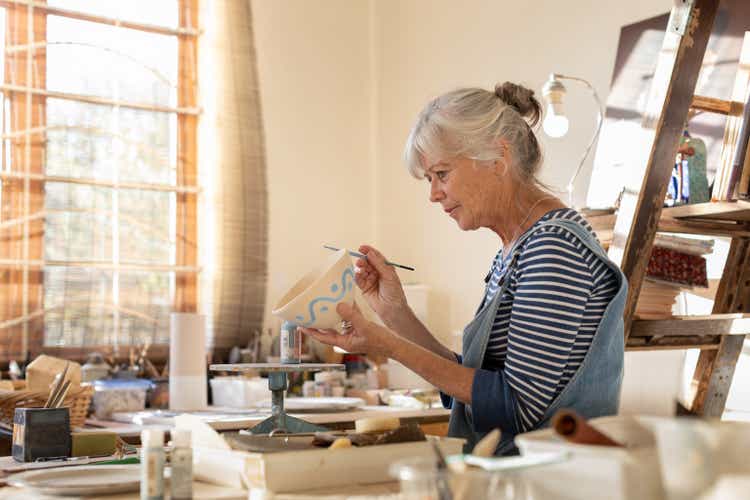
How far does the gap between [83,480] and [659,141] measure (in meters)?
1.73

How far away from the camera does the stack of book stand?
8.89 ft

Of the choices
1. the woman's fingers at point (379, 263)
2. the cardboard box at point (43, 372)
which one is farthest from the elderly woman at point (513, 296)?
the cardboard box at point (43, 372)

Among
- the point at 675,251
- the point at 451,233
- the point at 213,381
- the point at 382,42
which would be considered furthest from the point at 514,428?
the point at 382,42

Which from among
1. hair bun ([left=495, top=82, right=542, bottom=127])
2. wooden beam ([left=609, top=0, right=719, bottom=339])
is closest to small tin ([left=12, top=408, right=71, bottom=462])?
hair bun ([left=495, top=82, right=542, bottom=127])

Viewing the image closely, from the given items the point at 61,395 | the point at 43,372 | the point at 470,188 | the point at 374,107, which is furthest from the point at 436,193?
the point at 374,107

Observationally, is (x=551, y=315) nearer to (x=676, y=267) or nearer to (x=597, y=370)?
(x=597, y=370)

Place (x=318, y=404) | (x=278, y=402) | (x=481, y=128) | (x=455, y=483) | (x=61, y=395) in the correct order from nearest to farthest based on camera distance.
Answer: (x=455, y=483) < (x=481, y=128) < (x=278, y=402) < (x=61, y=395) < (x=318, y=404)

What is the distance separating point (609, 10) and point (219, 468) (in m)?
2.71

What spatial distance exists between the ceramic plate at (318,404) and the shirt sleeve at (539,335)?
159cm

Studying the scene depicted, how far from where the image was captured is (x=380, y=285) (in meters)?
2.07

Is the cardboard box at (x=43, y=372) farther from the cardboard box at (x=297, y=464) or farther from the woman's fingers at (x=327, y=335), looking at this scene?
the cardboard box at (x=297, y=464)

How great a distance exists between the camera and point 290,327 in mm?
1942

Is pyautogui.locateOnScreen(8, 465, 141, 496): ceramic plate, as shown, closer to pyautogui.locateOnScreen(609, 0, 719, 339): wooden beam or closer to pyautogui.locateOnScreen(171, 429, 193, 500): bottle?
pyautogui.locateOnScreen(171, 429, 193, 500): bottle

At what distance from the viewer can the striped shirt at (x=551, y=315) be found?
157 centimetres
